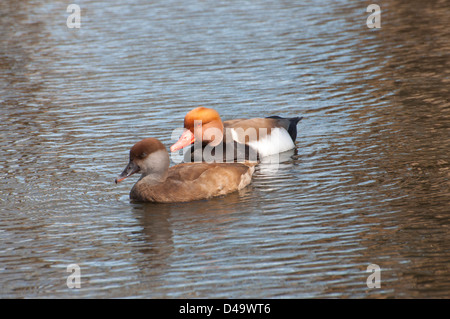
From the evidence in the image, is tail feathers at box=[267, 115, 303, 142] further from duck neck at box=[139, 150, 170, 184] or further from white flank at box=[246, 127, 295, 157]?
duck neck at box=[139, 150, 170, 184]

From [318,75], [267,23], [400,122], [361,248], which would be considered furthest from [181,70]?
[361,248]

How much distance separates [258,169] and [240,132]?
2.29 feet

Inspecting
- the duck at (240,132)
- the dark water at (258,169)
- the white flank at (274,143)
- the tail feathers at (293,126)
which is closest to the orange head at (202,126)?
the duck at (240,132)

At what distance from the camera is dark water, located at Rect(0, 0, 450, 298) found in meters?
8.26

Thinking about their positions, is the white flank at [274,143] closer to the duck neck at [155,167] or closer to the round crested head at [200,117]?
the round crested head at [200,117]

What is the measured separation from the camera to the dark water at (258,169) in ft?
27.1

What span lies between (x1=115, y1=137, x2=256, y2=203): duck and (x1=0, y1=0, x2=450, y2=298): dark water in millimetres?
179

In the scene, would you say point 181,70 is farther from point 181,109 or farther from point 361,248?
point 361,248

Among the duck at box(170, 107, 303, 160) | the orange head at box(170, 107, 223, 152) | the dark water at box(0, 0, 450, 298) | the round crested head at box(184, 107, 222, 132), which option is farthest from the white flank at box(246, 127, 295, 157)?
the round crested head at box(184, 107, 222, 132)

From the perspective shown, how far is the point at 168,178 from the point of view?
433 inches

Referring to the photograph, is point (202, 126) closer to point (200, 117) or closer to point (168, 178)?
point (200, 117)

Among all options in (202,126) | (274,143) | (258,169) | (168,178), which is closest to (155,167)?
(168,178)

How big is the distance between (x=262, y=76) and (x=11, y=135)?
6.00 meters

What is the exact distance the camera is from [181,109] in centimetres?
1553
